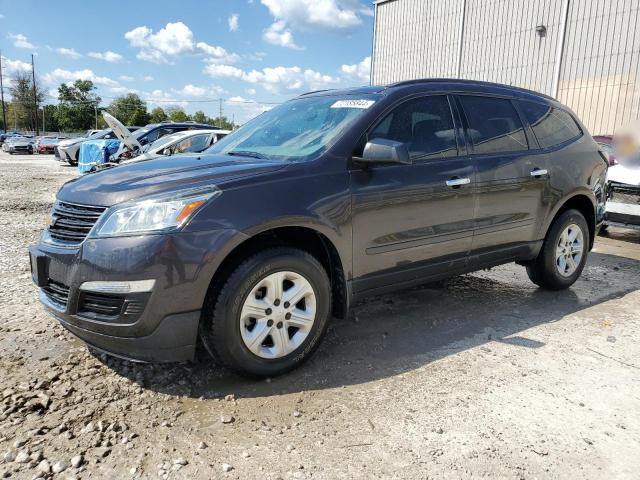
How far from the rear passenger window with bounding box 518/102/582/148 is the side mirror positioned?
1.99 meters

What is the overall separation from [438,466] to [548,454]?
0.55 metres

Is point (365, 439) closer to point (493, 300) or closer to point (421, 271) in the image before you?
point (421, 271)

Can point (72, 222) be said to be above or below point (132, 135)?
below

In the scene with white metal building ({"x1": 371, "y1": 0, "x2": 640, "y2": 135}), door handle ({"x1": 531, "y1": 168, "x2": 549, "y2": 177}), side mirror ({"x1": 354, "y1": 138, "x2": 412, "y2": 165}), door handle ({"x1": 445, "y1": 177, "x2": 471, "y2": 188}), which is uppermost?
white metal building ({"x1": 371, "y1": 0, "x2": 640, "y2": 135})

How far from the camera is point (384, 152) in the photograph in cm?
316

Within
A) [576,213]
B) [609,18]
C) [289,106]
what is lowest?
[576,213]

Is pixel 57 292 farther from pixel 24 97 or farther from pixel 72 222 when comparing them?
pixel 24 97

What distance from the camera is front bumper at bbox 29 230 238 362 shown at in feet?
8.54

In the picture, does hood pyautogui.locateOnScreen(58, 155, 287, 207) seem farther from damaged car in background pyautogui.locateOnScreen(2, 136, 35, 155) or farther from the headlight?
damaged car in background pyautogui.locateOnScreen(2, 136, 35, 155)

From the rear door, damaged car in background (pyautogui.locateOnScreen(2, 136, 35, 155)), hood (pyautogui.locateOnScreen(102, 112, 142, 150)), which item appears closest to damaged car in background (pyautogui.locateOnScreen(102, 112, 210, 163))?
hood (pyautogui.locateOnScreen(102, 112, 142, 150))

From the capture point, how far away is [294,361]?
312 cm

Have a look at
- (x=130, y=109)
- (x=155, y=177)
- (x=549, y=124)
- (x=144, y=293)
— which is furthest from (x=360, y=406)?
(x=130, y=109)

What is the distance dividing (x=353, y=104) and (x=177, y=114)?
94.8m

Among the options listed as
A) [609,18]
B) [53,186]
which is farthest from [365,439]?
[609,18]
